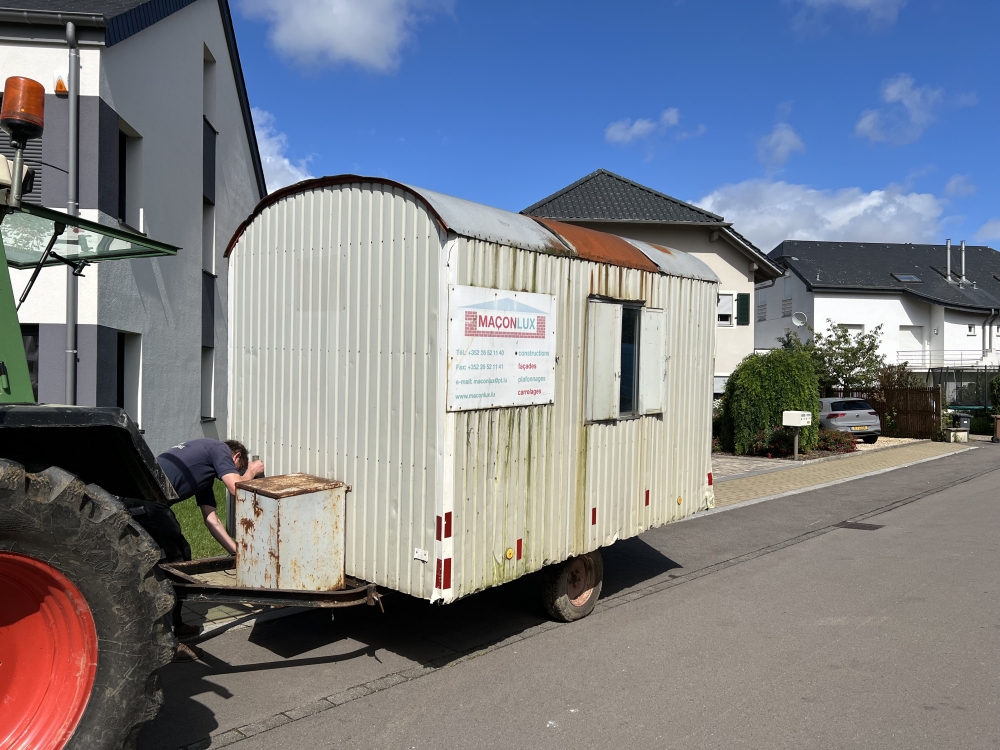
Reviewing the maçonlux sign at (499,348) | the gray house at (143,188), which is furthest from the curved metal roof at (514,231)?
the gray house at (143,188)

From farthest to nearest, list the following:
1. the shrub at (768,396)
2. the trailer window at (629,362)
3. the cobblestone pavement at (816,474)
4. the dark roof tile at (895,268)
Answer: the dark roof tile at (895,268) < the shrub at (768,396) < the cobblestone pavement at (816,474) < the trailer window at (629,362)

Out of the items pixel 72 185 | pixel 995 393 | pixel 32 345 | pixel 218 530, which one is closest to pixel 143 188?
pixel 72 185

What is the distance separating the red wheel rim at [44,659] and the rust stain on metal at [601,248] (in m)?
3.95

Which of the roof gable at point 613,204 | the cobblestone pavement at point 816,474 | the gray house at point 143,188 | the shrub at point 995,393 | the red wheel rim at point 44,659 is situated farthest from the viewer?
the shrub at point 995,393

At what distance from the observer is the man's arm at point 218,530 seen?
5.51 m

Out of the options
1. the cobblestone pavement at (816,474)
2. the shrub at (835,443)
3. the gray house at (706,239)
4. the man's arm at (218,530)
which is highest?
the gray house at (706,239)

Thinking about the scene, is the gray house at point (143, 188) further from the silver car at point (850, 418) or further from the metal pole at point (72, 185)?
the silver car at point (850, 418)

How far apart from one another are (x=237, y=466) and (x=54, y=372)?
495 cm

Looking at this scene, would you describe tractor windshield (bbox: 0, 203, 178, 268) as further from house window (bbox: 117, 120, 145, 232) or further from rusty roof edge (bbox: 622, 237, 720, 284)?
house window (bbox: 117, 120, 145, 232)

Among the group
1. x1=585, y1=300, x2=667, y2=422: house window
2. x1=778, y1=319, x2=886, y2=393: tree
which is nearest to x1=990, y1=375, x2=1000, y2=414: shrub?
x1=778, y1=319, x2=886, y2=393: tree

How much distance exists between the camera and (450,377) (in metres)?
4.80

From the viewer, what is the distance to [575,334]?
230 inches

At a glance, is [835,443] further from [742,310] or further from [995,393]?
[995,393]

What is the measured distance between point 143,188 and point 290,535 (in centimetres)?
835
